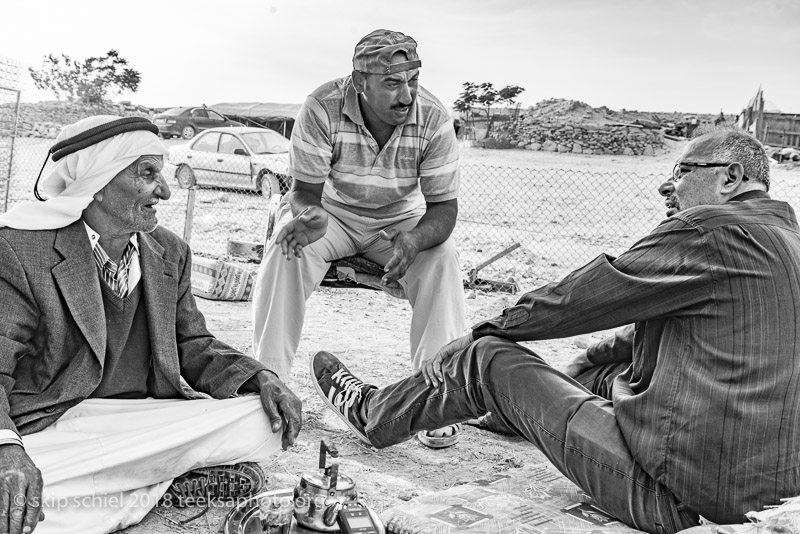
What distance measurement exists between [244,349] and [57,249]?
2.67 metres

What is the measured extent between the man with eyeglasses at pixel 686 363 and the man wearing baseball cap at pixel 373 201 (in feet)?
3.81

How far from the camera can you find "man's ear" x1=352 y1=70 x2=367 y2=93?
4066 mm

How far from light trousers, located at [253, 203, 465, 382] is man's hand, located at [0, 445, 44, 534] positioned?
1.77 m

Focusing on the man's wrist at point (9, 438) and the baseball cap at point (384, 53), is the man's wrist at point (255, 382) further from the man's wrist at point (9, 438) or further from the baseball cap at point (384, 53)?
the baseball cap at point (384, 53)

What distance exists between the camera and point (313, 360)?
3.78 metres

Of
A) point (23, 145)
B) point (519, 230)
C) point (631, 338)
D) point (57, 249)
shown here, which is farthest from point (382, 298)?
point (23, 145)

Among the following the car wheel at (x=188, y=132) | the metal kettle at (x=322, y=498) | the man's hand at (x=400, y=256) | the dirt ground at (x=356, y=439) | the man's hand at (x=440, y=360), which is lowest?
the dirt ground at (x=356, y=439)

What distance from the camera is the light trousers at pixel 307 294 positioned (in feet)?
13.1

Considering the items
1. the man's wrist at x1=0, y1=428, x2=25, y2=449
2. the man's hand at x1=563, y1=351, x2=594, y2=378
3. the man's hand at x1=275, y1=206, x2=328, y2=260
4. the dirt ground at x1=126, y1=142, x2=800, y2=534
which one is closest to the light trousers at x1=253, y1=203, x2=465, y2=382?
the man's hand at x1=275, y1=206, x2=328, y2=260

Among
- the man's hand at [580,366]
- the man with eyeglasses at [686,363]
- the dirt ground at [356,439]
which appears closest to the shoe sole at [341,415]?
the dirt ground at [356,439]

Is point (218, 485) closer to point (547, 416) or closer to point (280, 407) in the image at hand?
point (280, 407)

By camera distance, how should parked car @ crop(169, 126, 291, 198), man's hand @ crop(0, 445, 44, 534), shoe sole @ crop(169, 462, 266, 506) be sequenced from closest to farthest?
man's hand @ crop(0, 445, 44, 534)
shoe sole @ crop(169, 462, 266, 506)
parked car @ crop(169, 126, 291, 198)

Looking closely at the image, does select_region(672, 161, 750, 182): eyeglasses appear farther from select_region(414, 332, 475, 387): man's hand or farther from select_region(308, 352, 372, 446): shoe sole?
select_region(308, 352, 372, 446): shoe sole

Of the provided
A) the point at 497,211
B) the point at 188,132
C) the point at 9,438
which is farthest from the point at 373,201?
the point at 188,132
